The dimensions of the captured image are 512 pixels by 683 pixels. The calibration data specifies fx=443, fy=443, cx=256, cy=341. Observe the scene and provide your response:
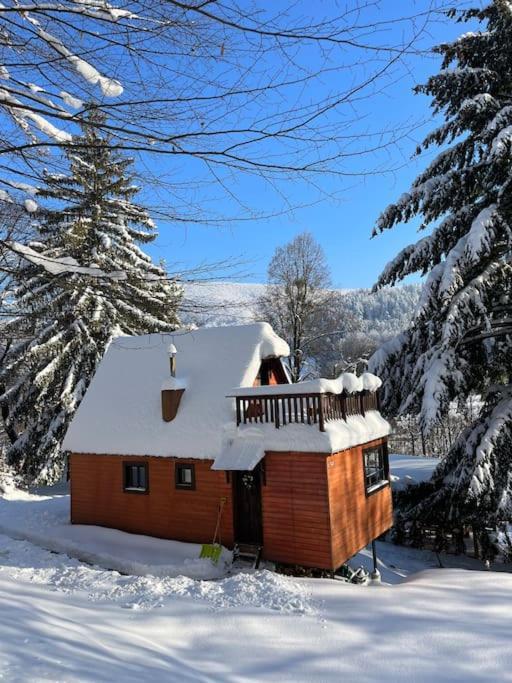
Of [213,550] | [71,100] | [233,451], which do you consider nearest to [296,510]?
[233,451]

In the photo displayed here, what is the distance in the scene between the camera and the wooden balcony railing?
9617mm

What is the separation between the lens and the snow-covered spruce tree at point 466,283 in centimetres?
997

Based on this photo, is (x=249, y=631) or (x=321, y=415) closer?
(x=249, y=631)

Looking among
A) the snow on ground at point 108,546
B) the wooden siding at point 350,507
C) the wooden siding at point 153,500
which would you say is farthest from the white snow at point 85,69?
the snow on ground at point 108,546

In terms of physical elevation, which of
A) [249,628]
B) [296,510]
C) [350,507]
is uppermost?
[296,510]

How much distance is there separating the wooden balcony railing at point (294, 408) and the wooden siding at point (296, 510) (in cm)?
77

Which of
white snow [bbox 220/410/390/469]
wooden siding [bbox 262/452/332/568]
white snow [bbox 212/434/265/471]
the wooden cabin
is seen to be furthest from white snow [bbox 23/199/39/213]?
wooden siding [bbox 262/452/332/568]

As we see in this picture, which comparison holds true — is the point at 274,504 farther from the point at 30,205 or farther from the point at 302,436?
the point at 30,205

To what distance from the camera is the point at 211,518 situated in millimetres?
10836

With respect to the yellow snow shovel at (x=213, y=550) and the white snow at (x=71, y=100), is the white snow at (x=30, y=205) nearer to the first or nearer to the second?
the white snow at (x=71, y=100)

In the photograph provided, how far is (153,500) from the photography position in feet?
38.7

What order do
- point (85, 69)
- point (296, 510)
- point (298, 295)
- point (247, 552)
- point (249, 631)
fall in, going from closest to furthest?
point (85, 69) → point (249, 631) → point (296, 510) → point (247, 552) → point (298, 295)

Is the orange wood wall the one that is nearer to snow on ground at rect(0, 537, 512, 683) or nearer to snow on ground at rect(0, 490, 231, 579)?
snow on ground at rect(0, 490, 231, 579)

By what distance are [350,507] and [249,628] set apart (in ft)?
16.1
